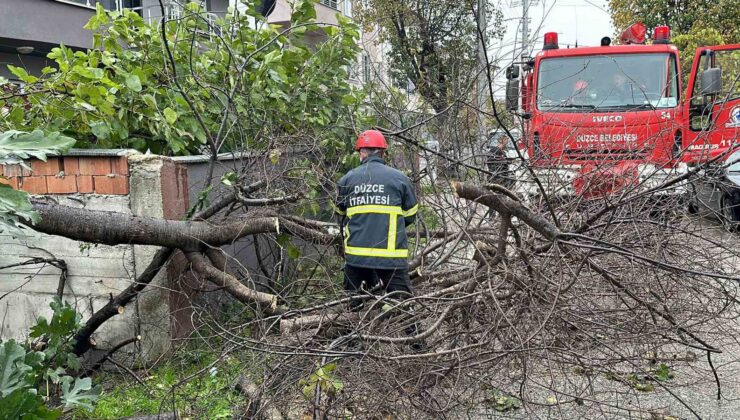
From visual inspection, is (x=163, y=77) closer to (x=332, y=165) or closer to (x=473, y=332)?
(x=332, y=165)

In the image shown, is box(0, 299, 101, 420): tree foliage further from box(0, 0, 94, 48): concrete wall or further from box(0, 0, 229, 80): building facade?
box(0, 0, 94, 48): concrete wall

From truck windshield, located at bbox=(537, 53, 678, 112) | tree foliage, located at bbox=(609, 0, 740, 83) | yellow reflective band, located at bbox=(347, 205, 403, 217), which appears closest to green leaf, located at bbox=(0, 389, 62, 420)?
yellow reflective band, located at bbox=(347, 205, 403, 217)

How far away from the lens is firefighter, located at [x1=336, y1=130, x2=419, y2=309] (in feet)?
14.0

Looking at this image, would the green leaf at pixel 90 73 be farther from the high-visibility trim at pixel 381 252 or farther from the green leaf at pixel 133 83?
the high-visibility trim at pixel 381 252

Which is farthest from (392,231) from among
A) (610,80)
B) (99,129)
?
(610,80)

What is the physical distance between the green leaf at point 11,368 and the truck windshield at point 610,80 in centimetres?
646

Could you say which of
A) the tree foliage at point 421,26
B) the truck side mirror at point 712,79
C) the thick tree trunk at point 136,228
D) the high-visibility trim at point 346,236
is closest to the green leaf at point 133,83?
the thick tree trunk at point 136,228

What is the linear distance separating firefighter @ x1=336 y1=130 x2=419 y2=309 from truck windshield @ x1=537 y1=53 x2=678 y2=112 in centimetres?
410

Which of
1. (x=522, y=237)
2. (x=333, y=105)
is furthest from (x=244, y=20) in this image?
(x=522, y=237)

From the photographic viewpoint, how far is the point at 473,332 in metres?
3.41

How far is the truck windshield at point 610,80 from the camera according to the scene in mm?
7910

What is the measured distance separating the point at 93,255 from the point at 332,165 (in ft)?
6.80

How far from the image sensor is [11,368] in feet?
9.18

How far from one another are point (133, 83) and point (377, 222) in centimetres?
198
